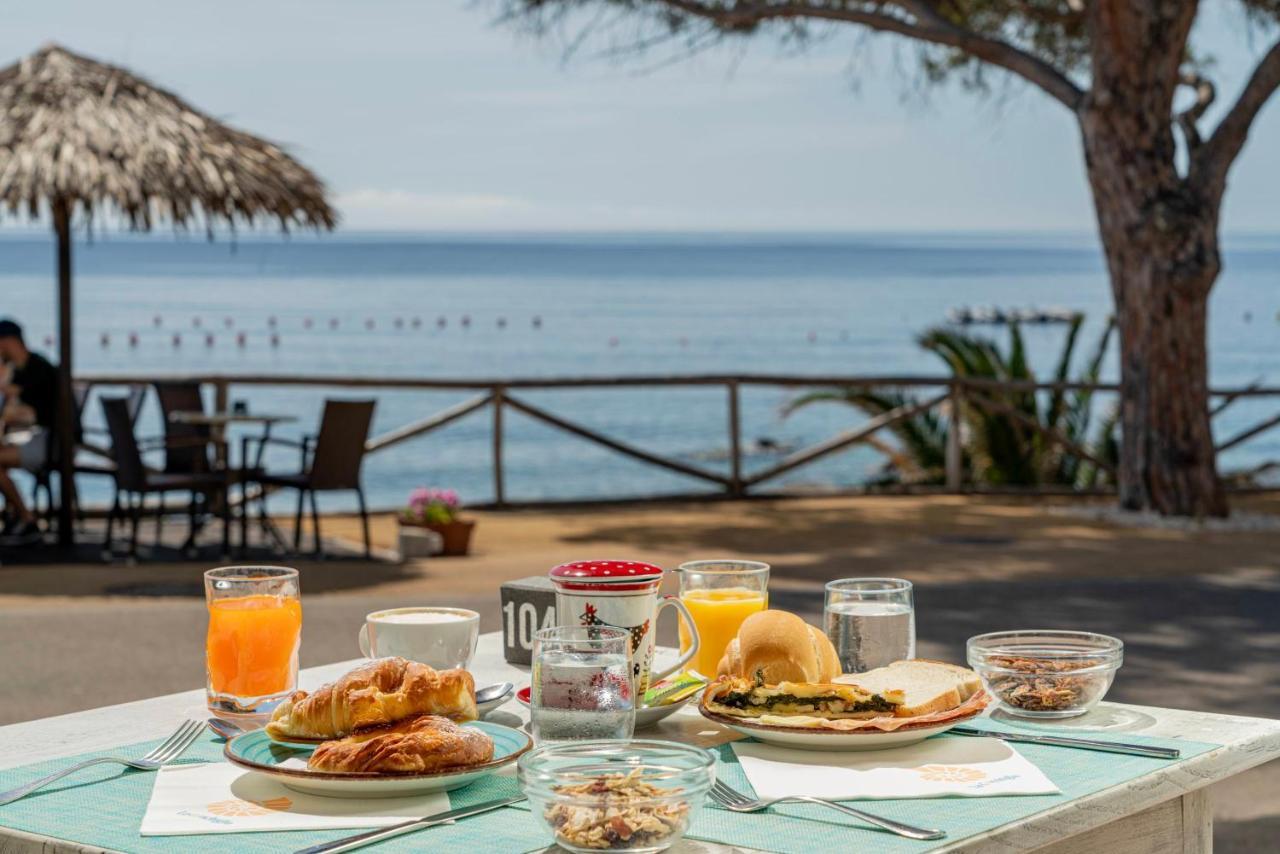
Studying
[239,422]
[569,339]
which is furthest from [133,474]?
[569,339]

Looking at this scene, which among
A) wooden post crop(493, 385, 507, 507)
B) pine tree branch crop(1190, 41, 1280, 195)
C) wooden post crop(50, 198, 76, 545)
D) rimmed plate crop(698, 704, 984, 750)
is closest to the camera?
rimmed plate crop(698, 704, 984, 750)

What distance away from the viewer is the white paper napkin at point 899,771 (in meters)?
1.89

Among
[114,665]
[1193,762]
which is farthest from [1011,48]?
[1193,762]

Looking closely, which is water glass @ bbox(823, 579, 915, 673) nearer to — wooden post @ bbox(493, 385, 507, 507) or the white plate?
the white plate

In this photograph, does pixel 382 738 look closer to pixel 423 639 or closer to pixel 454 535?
pixel 423 639

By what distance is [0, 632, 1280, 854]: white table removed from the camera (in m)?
1.78

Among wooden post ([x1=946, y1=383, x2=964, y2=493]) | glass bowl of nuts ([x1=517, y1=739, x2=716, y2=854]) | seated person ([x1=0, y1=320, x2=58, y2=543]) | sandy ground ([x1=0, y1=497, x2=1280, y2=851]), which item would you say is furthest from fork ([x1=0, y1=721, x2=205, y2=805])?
wooden post ([x1=946, y1=383, x2=964, y2=493])

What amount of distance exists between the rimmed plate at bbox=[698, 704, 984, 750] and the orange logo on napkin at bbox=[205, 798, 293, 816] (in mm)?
576

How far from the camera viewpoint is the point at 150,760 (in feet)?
6.72

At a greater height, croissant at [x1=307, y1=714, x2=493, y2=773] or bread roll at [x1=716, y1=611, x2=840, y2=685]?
bread roll at [x1=716, y1=611, x2=840, y2=685]

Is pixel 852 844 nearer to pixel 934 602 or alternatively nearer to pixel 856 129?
pixel 934 602

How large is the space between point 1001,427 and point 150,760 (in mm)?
13319

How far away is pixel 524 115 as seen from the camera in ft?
400

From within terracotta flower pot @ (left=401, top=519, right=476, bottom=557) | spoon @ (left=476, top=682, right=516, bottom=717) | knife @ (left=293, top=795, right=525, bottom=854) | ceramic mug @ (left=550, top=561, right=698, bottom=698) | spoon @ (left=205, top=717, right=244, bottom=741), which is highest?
ceramic mug @ (left=550, top=561, right=698, bottom=698)
